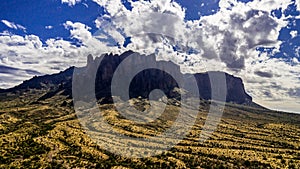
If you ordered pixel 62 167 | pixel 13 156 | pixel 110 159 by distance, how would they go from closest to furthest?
pixel 62 167, pixel 13 156, pixel 110 159

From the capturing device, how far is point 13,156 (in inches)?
5984

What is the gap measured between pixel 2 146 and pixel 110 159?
5844cm

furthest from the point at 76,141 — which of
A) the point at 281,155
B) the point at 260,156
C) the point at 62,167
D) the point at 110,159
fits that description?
the point at 281,155

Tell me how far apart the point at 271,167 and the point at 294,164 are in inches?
683

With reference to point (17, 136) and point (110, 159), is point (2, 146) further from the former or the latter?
point (110, 159)

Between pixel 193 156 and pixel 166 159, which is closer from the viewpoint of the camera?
pixel 166 159

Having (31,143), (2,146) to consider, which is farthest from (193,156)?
(2,146)

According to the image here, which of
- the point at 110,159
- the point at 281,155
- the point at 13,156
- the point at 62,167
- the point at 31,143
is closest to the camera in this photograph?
the point at 62,167

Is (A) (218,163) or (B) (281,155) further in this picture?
(B) (281,155)

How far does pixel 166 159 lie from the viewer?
169625 mm

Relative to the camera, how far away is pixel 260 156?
190 metres

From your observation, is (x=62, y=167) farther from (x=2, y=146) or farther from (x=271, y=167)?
(x=271, y=167)

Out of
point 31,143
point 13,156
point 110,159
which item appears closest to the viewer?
point 13,156

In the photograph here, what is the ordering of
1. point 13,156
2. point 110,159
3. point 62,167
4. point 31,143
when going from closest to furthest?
point 62,167, point 13,156, point 110,159, point 31,143
